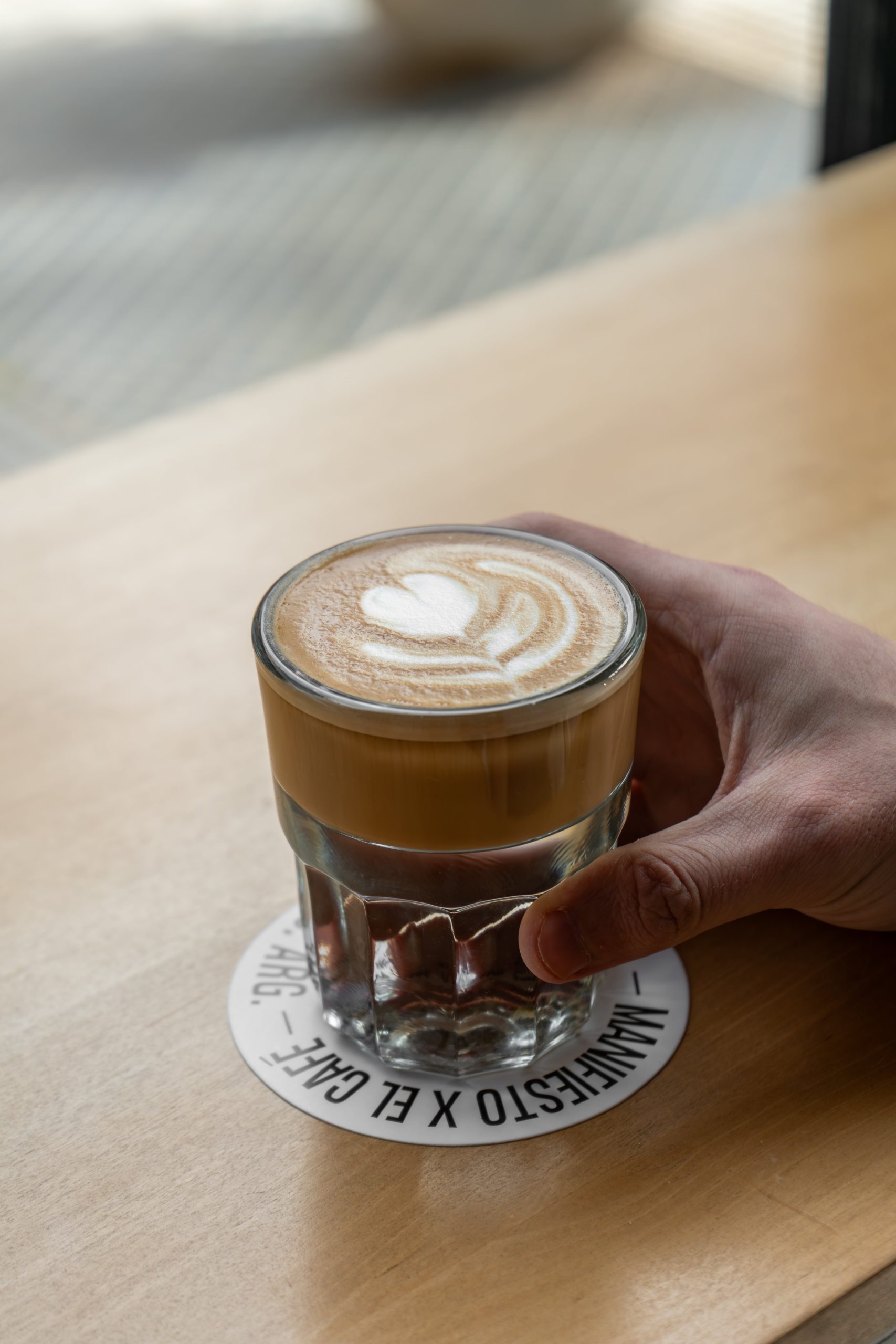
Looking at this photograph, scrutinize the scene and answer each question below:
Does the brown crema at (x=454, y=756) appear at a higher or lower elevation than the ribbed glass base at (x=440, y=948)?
higher

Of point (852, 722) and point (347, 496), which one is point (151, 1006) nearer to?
point (852, 722)

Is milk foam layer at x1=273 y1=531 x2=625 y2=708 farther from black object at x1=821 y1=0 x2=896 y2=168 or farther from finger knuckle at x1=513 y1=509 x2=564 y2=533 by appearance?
black object at x1=821 y1=0 x2=896 y2=168

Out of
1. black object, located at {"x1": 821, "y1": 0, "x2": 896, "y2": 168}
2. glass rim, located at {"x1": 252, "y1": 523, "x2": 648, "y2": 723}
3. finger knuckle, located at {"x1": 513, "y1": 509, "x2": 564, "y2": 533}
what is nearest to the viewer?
glass rim, located at {"x1": 252, "y1": 523, "x2": 648, "y2": 723}

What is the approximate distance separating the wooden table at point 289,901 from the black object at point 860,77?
542mm

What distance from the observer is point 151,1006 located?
50cm

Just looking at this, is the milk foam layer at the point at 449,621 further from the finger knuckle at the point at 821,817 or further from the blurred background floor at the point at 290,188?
the blurred background floor at the point at 290,188

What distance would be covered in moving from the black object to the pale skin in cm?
107

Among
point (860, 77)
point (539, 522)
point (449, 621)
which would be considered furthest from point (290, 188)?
point (449, 621)

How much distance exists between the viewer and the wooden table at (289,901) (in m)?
0.40

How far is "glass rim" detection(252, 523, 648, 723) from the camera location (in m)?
0.39

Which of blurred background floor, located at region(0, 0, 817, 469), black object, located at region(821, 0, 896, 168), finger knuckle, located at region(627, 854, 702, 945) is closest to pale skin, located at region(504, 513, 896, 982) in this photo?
finger knuckle, located at region(627, 854, 702, 945)

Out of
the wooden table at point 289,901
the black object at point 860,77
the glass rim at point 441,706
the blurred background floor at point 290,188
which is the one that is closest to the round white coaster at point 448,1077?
the wooden table at point 289,901

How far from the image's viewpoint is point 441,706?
0.40 meters

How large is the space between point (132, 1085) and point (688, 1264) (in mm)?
200
